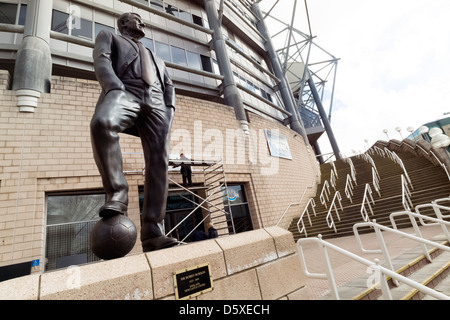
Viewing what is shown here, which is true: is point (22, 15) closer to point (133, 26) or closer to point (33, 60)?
point (33, 60)

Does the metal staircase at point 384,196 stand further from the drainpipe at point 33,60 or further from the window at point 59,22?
the window at point 59,22

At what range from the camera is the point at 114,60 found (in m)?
2.09

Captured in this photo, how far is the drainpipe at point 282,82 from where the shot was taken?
1674 centimetres

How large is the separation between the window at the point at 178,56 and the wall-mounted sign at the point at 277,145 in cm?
549

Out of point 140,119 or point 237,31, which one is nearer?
point 140,119

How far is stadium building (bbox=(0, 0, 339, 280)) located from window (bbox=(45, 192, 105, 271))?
0.08 feet

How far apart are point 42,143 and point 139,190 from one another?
2778 mm

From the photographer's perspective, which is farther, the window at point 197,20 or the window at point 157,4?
the window at point 197,20

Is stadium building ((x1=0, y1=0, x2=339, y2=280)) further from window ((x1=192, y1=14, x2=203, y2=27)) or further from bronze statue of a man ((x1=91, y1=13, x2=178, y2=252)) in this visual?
bronze statue of a man ((x1=91, y1=13, x2=178, y2=252))

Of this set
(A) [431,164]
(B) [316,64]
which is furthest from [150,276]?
(B) [316,64]

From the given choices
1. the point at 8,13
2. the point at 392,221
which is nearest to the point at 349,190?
the point at 392,221

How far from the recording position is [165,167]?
6.84 feet

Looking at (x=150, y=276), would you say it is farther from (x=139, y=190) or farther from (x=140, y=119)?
(x=139, y=190)

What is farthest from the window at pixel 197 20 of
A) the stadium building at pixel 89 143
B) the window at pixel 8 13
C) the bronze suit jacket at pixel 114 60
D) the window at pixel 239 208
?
the bronze suit jacket at pixel 114 60
